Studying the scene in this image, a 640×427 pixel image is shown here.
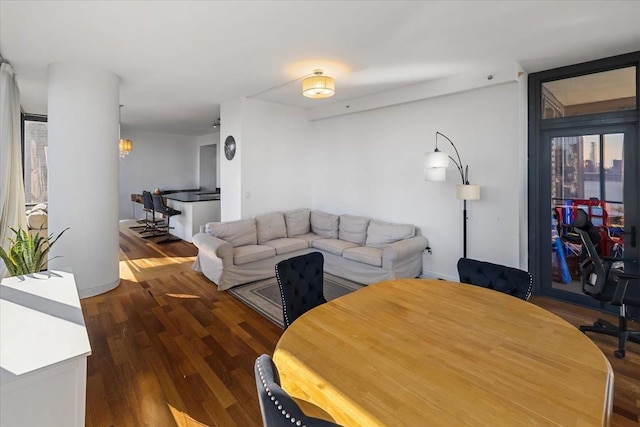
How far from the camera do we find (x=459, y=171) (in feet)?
13.8

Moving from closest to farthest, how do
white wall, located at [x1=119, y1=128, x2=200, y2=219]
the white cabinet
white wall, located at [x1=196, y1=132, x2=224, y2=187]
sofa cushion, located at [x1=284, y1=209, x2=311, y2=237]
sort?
the white cabinet < sofa cushion, located at [x1=284, y1=209, x2=311, y2=237] < white wall, located at [x1=119, y1=128, x2=200, y2=219] < white wall, located at [x1=196, y1=132, x2=224, y2=187]

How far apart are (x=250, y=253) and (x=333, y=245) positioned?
1.23m

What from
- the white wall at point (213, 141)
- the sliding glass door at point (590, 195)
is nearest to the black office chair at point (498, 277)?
the sliding glass door at point (590, 195)

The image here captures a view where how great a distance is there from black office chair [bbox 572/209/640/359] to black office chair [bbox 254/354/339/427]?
10.1 ft

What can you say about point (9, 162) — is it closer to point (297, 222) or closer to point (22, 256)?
point (22, 256)

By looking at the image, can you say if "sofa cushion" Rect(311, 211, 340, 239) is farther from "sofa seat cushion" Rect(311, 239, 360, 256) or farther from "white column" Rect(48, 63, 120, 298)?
"white column" Rect(48, 63, 120, 298)

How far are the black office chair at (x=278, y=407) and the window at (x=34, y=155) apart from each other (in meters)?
7.89

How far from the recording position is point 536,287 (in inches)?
153

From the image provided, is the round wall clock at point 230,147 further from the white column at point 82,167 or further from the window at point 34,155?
the window at point 34,155

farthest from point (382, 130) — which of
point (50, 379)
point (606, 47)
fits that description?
point (50, 379)

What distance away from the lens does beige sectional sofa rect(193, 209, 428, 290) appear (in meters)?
4.07

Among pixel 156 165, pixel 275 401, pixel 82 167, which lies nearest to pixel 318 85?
pixel 82 167

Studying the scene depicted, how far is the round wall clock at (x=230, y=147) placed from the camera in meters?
5.25

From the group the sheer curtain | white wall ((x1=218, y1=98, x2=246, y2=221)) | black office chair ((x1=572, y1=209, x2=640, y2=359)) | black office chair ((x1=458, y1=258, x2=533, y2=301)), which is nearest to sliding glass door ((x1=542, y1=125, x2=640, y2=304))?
black office chair ((x1=572, y1=209, x2=640, y2=359))
